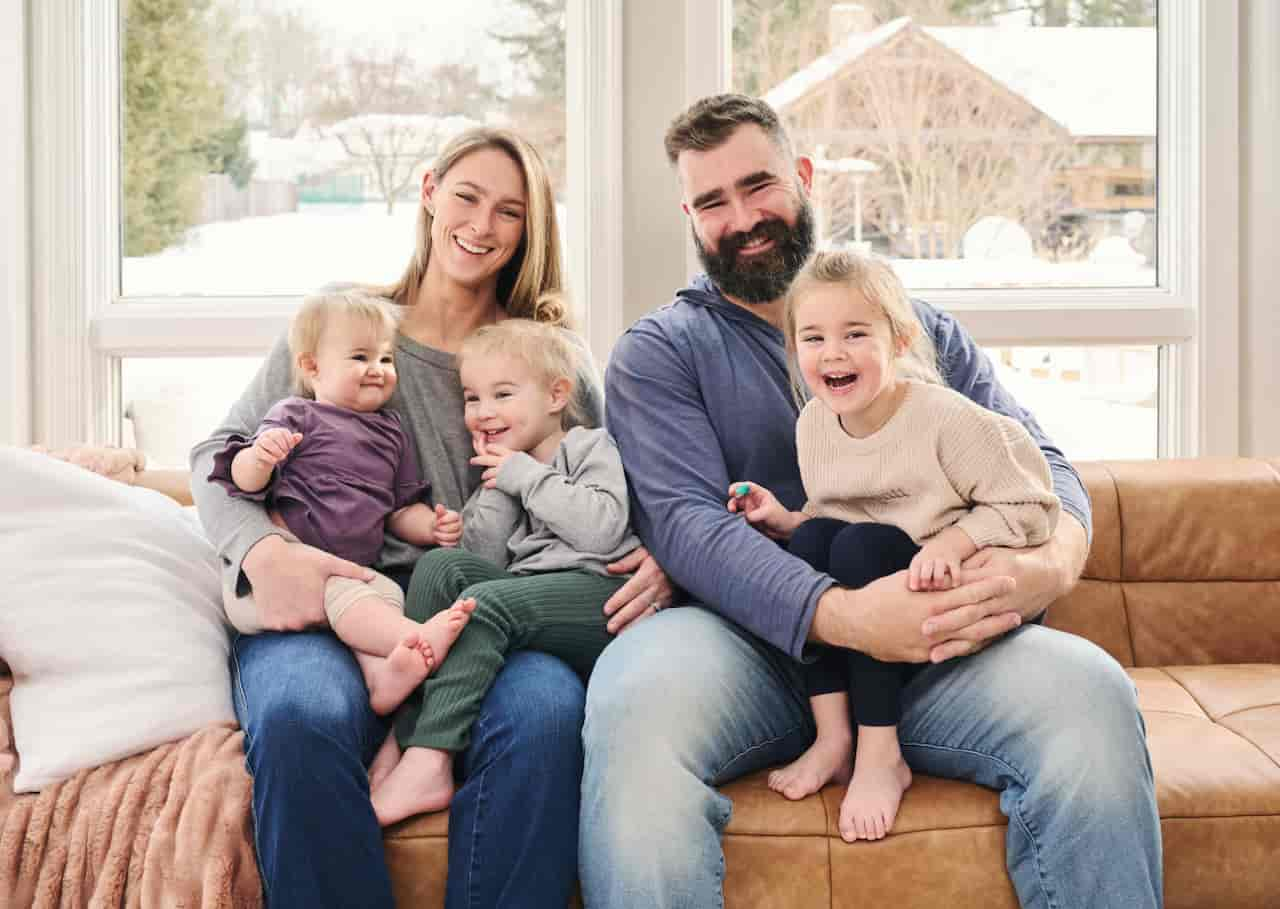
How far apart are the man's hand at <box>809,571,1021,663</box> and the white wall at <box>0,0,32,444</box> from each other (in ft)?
6.36

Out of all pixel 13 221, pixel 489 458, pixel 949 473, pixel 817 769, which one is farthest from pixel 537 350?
pixel 13 221

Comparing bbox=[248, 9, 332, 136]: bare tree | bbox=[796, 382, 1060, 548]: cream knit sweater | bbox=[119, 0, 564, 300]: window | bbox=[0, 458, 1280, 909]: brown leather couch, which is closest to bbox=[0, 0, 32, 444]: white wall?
bbox=[119, 0, 564, 300]: window

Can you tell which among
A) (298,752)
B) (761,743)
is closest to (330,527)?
(298,752)

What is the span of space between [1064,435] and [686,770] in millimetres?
1764

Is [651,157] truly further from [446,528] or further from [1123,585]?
[1123,585]

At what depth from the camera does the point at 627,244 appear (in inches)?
113

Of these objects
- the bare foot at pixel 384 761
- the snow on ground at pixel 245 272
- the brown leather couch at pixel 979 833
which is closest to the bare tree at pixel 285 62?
the snow on ground at pixel 245 272

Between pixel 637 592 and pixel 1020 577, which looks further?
pixel 637 592

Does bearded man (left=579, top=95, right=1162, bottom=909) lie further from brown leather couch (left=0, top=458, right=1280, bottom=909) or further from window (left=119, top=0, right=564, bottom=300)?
window (left=119, top=0, right=564, bottom=300)

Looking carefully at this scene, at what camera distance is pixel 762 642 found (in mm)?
1869

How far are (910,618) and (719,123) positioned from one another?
923mm

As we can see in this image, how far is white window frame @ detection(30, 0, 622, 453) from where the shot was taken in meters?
2.79

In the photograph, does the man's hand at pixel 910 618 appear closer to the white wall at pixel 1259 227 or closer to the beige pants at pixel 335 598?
the beige pants at pixel 335 598

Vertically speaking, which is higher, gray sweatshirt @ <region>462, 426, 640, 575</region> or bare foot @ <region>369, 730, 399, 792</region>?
gray sweatshirt @ <region>462, 426, 640, 575</region>
